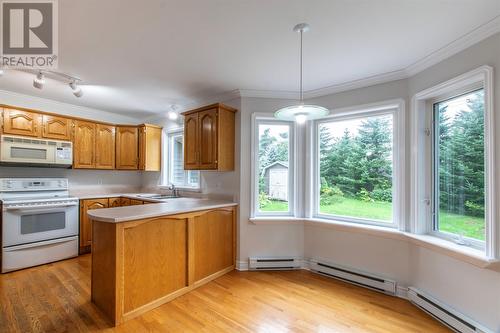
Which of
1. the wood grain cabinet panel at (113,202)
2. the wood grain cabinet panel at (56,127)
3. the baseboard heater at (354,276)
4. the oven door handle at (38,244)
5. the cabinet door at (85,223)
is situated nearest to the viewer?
the baseboard heater at (354,276)

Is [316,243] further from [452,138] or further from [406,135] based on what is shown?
[452,138]

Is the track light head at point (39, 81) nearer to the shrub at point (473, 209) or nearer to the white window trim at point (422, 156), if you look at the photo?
the white window trim at point (422, 156)

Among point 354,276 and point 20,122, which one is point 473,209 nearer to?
point 354,276

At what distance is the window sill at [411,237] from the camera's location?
1877 millimetres

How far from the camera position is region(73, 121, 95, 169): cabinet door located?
4008 millimetres

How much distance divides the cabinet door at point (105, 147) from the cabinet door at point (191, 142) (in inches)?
72.8

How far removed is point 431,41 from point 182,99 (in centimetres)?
323

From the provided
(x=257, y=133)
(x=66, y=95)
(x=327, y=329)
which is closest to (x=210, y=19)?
(x=257, y=133)

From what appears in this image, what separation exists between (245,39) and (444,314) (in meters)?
3.08

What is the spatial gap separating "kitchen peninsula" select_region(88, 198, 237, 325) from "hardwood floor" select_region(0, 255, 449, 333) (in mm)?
119

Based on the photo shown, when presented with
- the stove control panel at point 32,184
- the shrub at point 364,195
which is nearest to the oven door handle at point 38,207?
the stove control panel at point 32,184

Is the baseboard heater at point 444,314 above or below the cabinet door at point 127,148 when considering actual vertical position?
below

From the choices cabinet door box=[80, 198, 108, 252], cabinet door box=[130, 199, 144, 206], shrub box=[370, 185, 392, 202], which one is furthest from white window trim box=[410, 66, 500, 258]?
cabinet door box=[80, 198, 108, 252]

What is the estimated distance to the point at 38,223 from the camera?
3.34 metres
